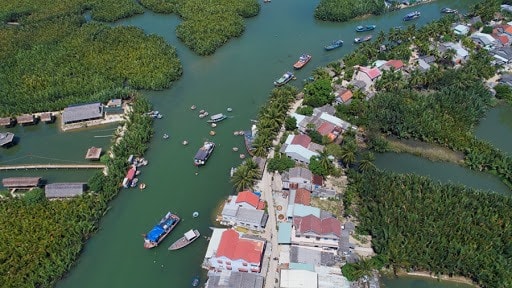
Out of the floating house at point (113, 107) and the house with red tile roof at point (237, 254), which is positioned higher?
the floating house at point (113, 107)

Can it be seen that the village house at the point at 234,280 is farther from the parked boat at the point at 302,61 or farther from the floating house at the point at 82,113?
the parked boat at the point at 302,61

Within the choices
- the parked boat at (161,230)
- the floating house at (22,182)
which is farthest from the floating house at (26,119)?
the parked boat at (161,230)

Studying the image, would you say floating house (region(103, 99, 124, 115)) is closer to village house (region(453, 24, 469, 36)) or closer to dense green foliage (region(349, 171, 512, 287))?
dense green foliage (region(349, 171, 512, 287))

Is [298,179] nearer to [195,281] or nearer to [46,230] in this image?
[195,281]

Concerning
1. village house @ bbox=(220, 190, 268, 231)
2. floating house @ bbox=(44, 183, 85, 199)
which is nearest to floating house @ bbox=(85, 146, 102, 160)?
floating house @ bbox=(44, 183, 85, 199)

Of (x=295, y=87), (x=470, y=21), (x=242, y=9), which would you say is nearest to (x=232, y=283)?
(x=295, y=87)
